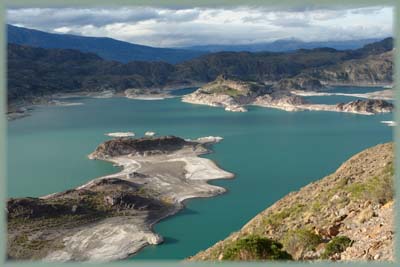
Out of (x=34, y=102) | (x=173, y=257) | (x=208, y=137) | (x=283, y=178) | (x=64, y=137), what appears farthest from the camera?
(x=34, y=102)

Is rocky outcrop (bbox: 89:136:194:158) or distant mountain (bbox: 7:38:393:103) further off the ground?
distant mountain (bbox: 7:38:393:103)

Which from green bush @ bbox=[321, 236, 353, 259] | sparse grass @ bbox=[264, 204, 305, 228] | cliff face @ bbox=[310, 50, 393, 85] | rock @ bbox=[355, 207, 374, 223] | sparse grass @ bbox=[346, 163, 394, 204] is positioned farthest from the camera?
cliff face @ bbox=[310, 50, 393, 85]

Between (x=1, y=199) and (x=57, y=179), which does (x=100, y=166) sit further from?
(x=1, y=199)

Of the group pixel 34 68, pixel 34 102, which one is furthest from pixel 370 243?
pixel 34 68

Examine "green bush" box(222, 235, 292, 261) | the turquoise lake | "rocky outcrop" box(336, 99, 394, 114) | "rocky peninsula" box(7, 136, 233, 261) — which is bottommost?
the turquoise lake

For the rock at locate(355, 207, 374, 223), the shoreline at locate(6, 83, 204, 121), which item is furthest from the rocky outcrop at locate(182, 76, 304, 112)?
the rock at locate(355, 207, 374, 223)

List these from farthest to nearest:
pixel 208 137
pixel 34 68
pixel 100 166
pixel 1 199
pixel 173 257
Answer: pixel 34 68 < pixel 208 137 < pixel 100 166 < pixel 173 257 < pixel 1 199

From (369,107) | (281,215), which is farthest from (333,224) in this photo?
(369,107)

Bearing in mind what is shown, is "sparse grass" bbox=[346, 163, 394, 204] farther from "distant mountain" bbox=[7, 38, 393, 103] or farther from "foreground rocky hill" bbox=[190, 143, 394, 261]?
"distant mountain" bbox=[7, 38, 393, 103]
